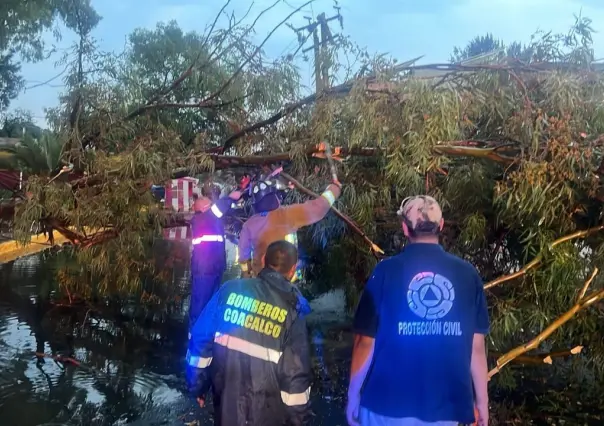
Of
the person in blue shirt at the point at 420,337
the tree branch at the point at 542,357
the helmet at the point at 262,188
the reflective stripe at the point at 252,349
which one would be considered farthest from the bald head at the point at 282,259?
the tree branch at the point at 542,357

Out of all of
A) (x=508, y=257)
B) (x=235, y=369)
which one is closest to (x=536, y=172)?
(x=508, y=257)

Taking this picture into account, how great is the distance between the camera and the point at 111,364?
20.5 ft

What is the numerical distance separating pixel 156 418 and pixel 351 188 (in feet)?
8.68

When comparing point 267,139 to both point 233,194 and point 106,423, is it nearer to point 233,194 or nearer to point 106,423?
point 233,194

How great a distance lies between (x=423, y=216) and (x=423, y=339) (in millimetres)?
→ 490

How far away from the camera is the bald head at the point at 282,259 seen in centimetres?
285

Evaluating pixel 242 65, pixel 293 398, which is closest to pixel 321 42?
pixel 242 65

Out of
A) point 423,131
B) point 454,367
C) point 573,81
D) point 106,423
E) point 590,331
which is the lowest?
point 106,423

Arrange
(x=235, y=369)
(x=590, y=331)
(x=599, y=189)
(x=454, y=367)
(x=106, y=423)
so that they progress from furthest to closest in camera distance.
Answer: (x=590, y=331), (x=599, y=189), (x=106, y=423), (x=235, y=369), (x=454, y=367)

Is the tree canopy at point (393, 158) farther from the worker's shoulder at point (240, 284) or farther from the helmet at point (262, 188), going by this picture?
the worker's shoulder at point (240, 284)

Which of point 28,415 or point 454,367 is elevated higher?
point 454,367

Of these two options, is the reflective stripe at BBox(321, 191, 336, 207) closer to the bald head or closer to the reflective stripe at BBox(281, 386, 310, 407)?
the bald head

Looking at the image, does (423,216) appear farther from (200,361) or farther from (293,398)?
(200,361)

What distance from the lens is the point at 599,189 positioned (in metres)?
4.90
